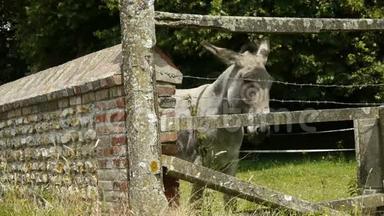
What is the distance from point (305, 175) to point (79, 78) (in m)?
7.32

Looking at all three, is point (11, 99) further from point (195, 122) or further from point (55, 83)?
point (195, 122)

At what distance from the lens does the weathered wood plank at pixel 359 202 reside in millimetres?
4566

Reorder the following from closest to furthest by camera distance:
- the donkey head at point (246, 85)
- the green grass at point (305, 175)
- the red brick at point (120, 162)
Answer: the red brick at point (120, 162) < the donkey head at point (246, 85) < the green grass at point (305, 175)

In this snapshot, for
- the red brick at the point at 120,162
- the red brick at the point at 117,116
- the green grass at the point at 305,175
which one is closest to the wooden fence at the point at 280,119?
the red brick at the point at 120,162

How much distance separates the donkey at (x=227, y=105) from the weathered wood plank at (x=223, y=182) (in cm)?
253

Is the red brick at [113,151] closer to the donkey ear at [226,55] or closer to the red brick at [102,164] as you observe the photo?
the red brick at [102,164]

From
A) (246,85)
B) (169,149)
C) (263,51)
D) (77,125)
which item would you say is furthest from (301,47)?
(169,149)

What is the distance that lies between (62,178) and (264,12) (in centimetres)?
1038

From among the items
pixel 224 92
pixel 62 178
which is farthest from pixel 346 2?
pixel 62 178

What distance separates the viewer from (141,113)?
4.07 metres

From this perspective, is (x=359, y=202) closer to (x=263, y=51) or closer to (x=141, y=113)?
(x=141, y=113)

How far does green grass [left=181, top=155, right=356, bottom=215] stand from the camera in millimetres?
8734

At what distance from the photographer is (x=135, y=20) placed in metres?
4.12

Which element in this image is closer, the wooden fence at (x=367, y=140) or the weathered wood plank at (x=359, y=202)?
the weathered wood plank at (x=359, y=202)
